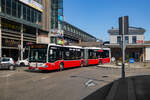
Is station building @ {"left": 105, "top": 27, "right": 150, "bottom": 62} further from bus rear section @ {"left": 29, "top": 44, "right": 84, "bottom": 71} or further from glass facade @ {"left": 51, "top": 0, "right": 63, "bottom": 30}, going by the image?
bus rear section @ {"left": 29, "top": 44, "right": 84, "bottom": 71}

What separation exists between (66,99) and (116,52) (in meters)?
30.7

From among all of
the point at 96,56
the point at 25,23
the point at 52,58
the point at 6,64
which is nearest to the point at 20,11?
the point at 25,23

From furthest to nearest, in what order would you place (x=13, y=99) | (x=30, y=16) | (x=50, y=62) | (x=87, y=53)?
(x=30, y=16) → (x=87, y=53) → (x=50, y=62) → (x=13, y=99)

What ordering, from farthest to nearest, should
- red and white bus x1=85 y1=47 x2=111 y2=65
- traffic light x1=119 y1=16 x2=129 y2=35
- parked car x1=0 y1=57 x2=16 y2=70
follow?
red and white bus x1=85 y1=47 x2=111 y2=65
parked car x1=0 y1=57 x2=16 y2=70
traffic light x1=119 y1=16 x2=129 y2=35

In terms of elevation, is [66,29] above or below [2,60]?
above

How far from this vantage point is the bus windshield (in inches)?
558

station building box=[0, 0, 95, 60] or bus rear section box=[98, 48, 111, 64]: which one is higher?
station building box=[0, 0, 95, 60]

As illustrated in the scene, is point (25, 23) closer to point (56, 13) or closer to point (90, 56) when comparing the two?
point (56, 13)

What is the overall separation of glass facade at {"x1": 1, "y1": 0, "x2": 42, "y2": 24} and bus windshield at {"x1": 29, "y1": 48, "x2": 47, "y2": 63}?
51.3ft

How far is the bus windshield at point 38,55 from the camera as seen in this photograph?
558 inches

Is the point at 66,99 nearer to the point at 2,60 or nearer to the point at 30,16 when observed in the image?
the point at 2,60

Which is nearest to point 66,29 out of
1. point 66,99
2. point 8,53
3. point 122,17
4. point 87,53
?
point 8,53

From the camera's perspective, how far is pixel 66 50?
56.4 ft

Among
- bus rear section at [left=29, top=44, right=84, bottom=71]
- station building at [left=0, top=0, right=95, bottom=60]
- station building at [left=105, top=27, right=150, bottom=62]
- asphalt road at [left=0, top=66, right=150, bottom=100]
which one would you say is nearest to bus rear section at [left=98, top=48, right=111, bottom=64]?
bus rear section at [left=29, top=44, right=84, bottom=71]
